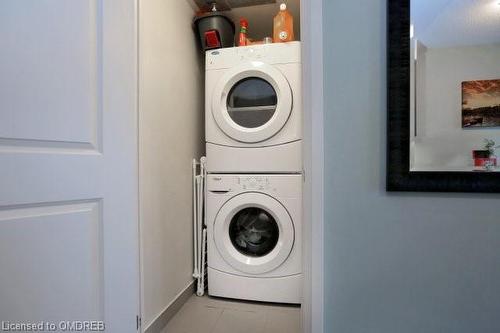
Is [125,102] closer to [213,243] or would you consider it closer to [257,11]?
[213,243]

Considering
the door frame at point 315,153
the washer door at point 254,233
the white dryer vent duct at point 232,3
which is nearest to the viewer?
the door frame at point 315,153

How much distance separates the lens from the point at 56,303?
0.78 m

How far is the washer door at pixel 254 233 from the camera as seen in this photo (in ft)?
5.05

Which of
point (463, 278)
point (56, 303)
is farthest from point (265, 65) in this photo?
point (56, 303)

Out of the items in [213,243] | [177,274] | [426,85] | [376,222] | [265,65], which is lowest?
[177,274]

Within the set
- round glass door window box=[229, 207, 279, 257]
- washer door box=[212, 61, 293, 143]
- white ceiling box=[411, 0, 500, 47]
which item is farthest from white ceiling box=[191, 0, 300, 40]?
round glass door window box=[229, 207, 279, 257]

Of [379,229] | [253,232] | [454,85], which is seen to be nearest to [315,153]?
[379,229]

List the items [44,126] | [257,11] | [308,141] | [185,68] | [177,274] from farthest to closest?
[257,11]
[185,68]
[177,274]
[308,141]
[44,126]

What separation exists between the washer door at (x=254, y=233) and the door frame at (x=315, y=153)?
70 centimetres

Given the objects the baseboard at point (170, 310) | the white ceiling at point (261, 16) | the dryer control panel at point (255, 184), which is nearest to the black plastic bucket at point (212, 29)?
the white ceiling at point (261, 16)

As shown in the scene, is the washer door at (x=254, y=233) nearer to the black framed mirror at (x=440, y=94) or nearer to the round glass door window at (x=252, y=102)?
the round glass door window at (x=252, y=102)

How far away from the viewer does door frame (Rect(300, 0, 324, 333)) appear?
0.80 metres

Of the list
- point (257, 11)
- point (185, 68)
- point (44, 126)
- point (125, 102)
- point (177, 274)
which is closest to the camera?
point (44, 126)

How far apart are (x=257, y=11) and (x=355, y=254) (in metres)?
1.91
